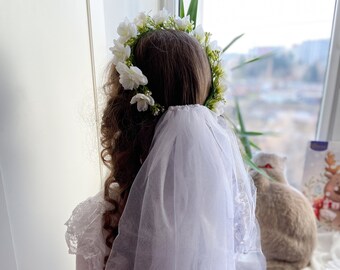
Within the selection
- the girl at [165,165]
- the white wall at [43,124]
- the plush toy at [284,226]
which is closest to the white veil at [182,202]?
the girl at [165,165]

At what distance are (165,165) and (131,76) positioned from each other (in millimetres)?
171

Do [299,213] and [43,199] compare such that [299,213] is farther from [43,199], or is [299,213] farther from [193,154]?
[43,199]

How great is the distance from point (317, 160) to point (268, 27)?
53 cm

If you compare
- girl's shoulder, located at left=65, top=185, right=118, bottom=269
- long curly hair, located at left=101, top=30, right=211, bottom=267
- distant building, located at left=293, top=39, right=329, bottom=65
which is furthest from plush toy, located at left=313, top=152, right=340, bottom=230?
girl's shoulder, located at left=65, top=185, right=118, bottom=269

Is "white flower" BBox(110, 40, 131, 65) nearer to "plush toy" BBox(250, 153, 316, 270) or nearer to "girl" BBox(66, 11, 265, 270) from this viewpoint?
"girl" BBox(66, 11, 265, 270)

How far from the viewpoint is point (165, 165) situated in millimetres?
455

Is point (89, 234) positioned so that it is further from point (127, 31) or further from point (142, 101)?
point (127, 31)

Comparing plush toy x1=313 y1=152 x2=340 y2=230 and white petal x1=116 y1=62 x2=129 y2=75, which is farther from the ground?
white petal x1=116 y1=62 x2=129 y2=75

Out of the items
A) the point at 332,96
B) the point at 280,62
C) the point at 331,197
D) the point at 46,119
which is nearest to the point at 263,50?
the point at 280,62

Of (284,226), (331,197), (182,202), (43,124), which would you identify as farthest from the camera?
(331,197)

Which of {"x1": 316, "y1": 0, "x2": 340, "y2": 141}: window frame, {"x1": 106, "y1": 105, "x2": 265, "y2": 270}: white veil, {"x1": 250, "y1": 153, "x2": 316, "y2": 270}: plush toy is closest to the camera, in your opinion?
{"x1": 106, "y1": 105, "x2": 265, "y2": 270}: white veil

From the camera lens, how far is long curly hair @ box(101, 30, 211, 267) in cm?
48

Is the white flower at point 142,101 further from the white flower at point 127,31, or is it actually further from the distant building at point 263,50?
the distant building at point 263,50

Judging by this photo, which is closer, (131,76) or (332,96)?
(131,76)
